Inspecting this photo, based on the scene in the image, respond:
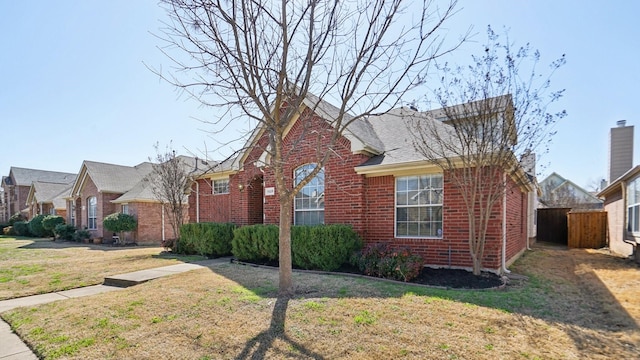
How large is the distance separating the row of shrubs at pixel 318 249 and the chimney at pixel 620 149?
681 inches

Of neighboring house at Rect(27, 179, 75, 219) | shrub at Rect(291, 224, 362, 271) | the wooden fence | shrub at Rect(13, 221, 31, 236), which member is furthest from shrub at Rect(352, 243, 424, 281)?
shrub at Rect(13, 221, 31, 236)

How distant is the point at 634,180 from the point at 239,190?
14.8 m

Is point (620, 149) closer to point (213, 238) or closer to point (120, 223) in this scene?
point (213, 238)

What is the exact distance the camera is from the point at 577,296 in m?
6.57

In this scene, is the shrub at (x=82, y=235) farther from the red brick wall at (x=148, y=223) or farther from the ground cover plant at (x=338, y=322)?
the ground cover plant at (x=338, y=322)

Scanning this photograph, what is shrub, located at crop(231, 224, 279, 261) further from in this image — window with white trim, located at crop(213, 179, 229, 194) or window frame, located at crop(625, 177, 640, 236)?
window frame, located at crop(625, 177, 640, 236)

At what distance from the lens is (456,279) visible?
24.4 feet

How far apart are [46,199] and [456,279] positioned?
40783 millimetres

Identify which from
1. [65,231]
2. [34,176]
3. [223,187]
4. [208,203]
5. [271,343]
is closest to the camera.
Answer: [271,343]

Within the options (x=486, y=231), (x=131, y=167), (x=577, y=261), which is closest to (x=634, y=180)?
(x=577, y=261)

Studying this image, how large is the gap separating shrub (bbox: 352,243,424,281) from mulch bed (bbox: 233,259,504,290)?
0.23 meters

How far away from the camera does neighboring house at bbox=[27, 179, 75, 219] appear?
31141mm

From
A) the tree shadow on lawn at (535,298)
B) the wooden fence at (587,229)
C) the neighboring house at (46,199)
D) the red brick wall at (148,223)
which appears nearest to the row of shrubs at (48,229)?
the neighboring house at (46,199)

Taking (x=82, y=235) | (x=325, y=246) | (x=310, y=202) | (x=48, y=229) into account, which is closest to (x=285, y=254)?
(x=325, y=246)
